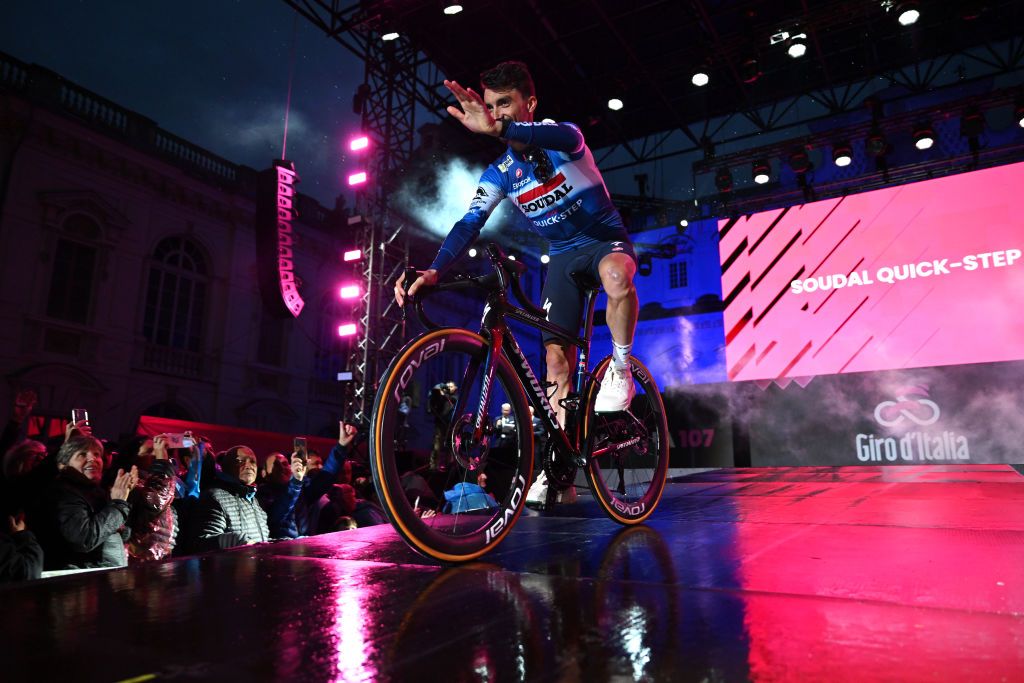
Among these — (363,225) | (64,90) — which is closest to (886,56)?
(363,225)

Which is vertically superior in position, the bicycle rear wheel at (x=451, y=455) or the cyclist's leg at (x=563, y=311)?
the cyclist's leg at (x=563, y=311)

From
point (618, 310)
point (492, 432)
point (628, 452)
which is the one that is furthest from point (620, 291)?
point (492, 432)

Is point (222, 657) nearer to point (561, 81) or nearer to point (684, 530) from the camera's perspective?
point (684, 530)

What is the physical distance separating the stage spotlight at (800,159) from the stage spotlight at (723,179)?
1257 millimetres

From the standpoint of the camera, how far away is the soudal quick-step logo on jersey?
2.76 metres

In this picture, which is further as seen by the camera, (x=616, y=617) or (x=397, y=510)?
(x=397, y=510)

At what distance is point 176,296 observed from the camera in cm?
1522

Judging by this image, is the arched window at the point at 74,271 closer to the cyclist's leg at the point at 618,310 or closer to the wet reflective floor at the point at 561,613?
the wet reflective floor at the point at 561,613

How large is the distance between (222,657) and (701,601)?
98 centimetres

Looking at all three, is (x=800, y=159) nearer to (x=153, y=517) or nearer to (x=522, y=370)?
(x=522, y=370)

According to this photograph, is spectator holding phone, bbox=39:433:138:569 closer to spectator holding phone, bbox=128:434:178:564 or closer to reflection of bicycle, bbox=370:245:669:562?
spectator holding phone, bbox=128:434:178:564

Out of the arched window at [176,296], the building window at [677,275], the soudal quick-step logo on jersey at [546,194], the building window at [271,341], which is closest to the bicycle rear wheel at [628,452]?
the soudal quick-step logo on jersey at [546,194]

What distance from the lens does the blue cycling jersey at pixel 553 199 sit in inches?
107

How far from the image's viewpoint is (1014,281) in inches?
384
